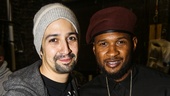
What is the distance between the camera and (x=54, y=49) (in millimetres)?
2098

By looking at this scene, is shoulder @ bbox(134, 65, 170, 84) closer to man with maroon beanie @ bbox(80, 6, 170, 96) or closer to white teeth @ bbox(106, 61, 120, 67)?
man with maroon beanie @ bbox(80, 6, 170, 96)

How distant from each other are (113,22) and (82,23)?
3.99m

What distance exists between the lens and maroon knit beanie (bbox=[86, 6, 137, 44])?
221 cm

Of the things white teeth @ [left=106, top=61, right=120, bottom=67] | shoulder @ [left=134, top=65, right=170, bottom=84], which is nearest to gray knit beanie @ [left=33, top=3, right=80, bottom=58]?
white teeth @ [left=106, top=61, right=120, bottom=67]

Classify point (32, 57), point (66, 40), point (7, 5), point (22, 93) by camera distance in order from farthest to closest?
point (32, 57), point (7, 5), point (66, 40), point (22, 93)

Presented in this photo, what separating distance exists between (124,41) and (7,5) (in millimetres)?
3595

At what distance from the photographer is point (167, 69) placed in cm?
445

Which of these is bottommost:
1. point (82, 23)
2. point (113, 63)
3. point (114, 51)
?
point (82, 23)

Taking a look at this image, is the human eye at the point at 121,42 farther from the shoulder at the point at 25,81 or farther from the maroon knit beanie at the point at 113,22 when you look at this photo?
the shoulder at the point at 25,81

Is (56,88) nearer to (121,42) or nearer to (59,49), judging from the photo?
(59,49)

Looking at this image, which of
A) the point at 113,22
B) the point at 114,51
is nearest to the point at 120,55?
the point at 114,51

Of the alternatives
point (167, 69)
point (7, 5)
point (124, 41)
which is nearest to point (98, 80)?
point (124, 41)

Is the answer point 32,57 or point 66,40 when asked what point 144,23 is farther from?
point 66,40

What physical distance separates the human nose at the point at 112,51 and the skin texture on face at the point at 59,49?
11.2 inches
